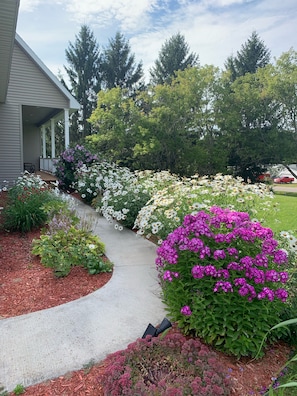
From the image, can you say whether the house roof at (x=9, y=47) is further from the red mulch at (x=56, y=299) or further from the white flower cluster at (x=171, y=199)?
the red mulch at (x=56, y=299)

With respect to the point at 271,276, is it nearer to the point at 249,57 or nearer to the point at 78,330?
the point at 78,330

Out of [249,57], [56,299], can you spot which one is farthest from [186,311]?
[249,57]

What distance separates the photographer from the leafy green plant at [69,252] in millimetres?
3756

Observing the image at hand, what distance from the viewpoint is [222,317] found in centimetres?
221

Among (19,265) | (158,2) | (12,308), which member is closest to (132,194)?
(19,265)

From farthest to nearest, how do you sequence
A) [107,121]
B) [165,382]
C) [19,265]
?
[107,121]
[19,265]
[165,382]

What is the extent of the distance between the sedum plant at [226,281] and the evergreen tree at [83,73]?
86.5 ft

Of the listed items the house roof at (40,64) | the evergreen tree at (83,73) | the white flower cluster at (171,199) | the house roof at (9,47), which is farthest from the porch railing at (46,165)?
the evergreen tree at (83,73)

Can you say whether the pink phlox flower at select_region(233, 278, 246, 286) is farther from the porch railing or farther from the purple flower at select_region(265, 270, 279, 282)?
the porch railing

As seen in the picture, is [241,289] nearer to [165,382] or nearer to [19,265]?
[165,382]

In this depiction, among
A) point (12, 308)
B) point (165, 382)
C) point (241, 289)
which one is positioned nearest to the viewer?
point (165, 382)

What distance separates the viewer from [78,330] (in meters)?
2.58

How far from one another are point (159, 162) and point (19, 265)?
43.3 ft

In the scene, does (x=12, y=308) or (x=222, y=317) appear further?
(x=12, y=308)
